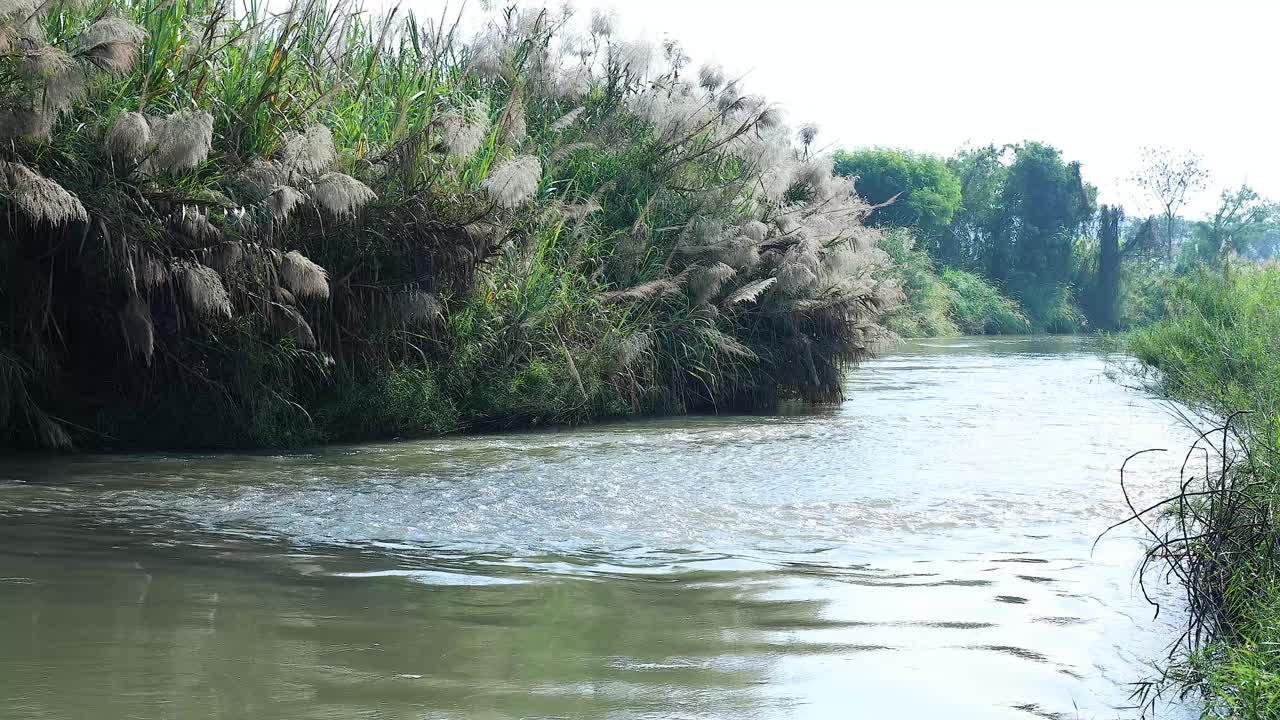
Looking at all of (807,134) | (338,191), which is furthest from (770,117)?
(338,191)

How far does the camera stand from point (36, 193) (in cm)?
735

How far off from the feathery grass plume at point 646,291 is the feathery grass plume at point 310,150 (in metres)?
4.14

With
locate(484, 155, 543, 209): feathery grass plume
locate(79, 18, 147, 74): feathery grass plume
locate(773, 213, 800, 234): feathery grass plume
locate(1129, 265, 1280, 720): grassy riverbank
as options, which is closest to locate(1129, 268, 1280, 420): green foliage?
locate(1129, 265, 1280, 720): grassy riverbank

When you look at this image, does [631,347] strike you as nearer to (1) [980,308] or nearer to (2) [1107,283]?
(1) [980,308]

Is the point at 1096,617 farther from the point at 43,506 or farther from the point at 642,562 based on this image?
the point at 43,506

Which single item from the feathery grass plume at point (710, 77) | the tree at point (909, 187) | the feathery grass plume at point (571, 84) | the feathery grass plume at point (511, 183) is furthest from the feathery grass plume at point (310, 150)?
the tree at point (909, 187)

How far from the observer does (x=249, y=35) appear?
30.5ft

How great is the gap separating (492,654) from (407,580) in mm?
1273

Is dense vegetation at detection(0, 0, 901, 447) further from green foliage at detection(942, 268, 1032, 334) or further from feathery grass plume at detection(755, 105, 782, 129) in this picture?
green foliage at detection(942, 268, 1032, 334)

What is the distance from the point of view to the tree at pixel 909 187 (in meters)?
54.1

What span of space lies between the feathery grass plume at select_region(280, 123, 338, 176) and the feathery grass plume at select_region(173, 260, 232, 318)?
0.96m

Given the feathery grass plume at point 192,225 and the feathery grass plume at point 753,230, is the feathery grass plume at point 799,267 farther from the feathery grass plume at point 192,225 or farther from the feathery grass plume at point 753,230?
the feathery grass plume at point 192,225

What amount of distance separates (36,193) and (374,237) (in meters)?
2.99

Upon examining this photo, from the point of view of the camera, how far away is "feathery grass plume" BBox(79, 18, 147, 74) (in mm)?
7469
